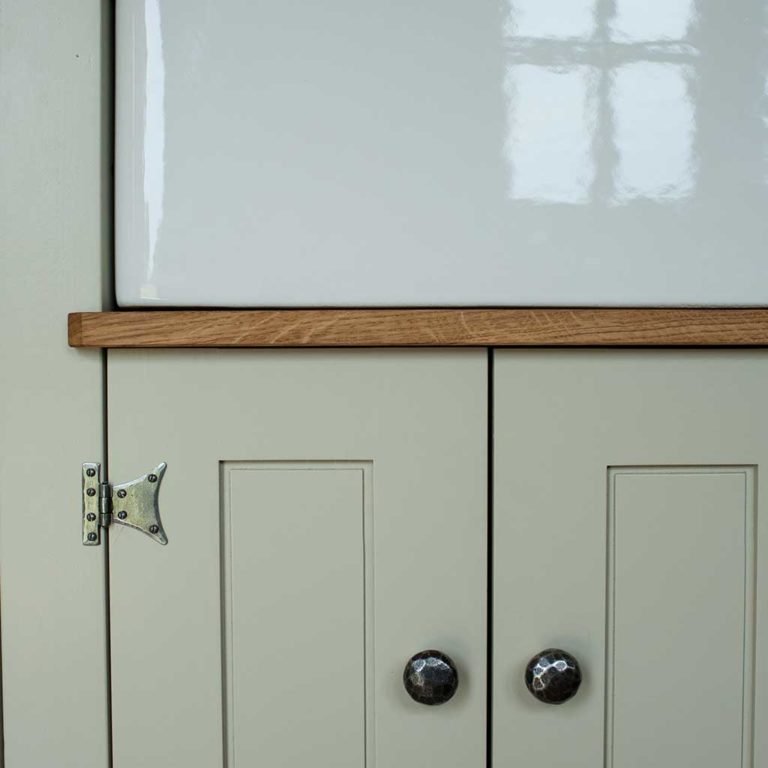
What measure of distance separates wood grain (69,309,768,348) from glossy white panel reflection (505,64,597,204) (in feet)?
0.29

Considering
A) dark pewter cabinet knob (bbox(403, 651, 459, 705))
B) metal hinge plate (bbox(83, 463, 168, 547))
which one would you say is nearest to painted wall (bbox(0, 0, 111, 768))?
metal hinge plate (bbox(83, 463, 168, 547))

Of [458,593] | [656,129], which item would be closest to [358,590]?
[458,593]

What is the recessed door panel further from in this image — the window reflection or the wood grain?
the window reflection

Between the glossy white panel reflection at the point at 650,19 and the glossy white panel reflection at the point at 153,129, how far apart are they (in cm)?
32

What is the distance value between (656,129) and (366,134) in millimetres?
203

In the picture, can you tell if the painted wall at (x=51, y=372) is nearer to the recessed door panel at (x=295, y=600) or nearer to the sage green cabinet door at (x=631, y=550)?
the recessed door panel at (x=295, y=600)

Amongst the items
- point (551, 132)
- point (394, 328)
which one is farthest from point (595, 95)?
point (394, 328)

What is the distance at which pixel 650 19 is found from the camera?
0.54m

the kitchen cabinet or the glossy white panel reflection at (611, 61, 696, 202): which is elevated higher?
the glossy white panel reflection at (611, 61, 696, 202)

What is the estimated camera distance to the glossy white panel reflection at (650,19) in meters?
0.54

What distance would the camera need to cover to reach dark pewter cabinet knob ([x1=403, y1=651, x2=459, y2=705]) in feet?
1.73

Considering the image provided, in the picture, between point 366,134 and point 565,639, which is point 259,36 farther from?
point 565,639

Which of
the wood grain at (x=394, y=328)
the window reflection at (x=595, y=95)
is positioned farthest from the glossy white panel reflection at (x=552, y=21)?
the wood grain at (x=394, y=328)

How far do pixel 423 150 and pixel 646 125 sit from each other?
157 millimetres
